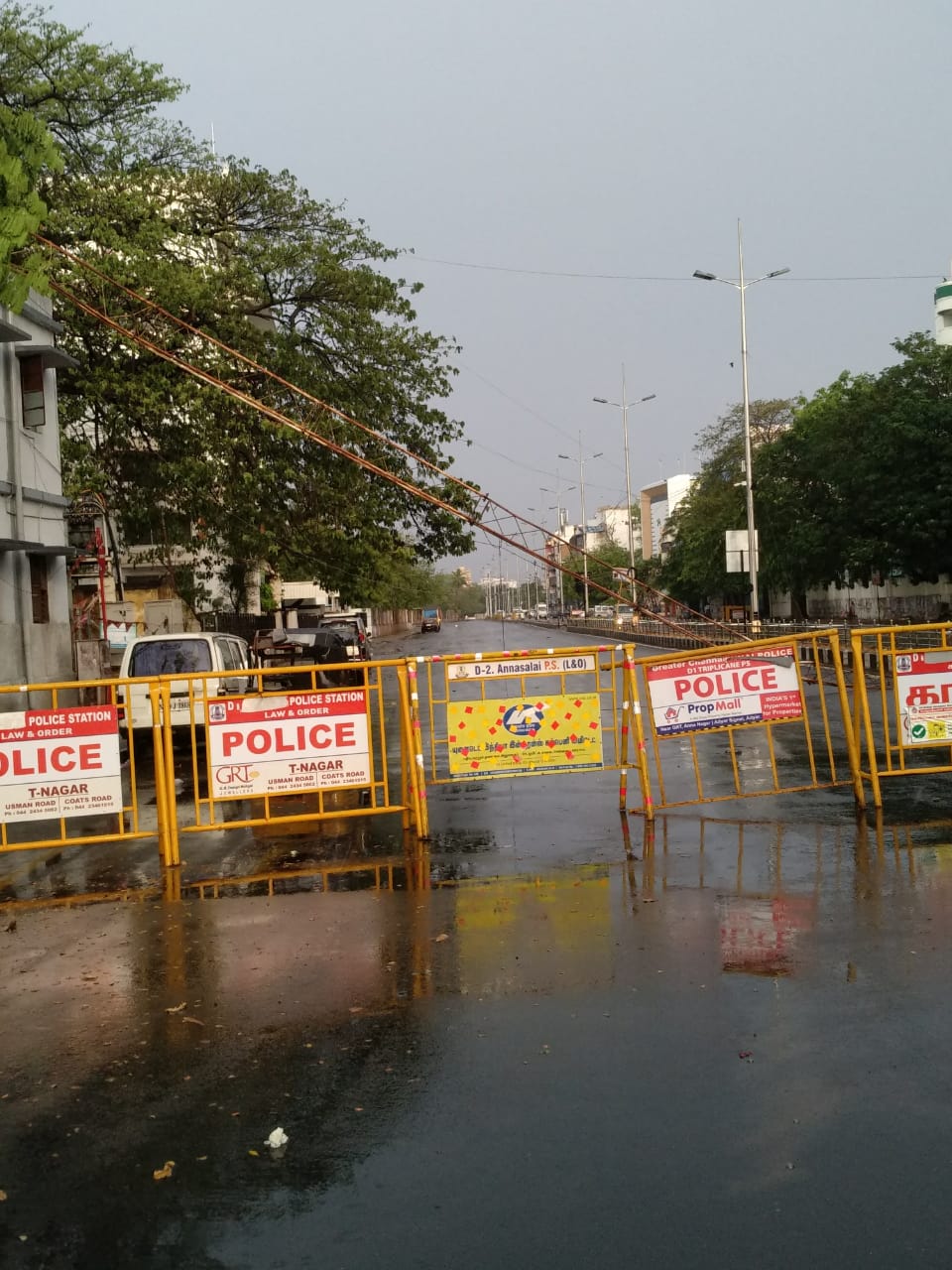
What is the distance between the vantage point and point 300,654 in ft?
91.4

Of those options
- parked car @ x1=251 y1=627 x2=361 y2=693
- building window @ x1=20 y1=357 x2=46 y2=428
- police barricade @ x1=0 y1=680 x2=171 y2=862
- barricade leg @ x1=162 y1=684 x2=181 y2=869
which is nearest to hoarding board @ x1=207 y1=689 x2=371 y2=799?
barricade leg @ x1=162 y1=684 x2=181 y2=869

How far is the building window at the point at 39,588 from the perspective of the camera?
2272 centimetres

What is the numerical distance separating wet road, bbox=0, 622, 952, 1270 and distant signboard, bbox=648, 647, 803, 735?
71.7 inches

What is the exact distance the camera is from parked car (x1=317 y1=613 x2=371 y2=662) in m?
34.6

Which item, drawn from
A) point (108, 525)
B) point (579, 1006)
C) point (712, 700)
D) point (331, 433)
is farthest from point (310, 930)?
point (108, 525)

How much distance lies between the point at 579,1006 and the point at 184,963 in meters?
2.50

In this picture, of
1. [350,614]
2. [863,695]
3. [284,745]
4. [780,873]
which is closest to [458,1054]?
[780,873]

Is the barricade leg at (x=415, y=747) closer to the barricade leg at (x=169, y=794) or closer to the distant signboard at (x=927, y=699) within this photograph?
the barricade leg at (x=169, y=794)

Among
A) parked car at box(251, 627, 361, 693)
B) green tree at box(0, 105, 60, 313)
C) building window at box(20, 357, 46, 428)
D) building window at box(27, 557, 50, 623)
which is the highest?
building window at box(20, 357, 46, 428)

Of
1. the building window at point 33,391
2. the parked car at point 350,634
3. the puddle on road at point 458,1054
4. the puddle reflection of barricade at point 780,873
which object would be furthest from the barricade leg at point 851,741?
the parked car at point 350,634

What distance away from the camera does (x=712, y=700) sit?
34.9 feet

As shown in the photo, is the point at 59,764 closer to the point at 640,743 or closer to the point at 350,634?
the point at 640,743

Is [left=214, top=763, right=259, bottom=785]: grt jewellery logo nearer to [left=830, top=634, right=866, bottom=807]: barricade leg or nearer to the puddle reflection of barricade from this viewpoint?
the puddle reflection of barricade

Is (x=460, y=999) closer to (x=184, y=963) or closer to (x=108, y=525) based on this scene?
(x=184, y=963)
